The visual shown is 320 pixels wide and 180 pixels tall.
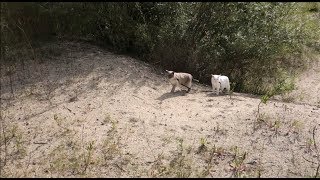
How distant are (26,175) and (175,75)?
2397mm

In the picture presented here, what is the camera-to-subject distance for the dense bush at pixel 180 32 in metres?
6.55

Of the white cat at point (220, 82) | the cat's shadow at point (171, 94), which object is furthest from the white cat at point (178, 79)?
the white cat at point (220, 82)

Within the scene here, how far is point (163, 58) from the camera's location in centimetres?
659

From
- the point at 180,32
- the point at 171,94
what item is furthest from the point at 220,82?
the point at 180,32

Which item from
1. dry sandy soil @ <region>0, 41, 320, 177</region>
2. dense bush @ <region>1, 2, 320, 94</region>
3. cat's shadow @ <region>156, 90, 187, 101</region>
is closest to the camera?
dry sandy soil @ <region>0, 41, 320, 177</region>

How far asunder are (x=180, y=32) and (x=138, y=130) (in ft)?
7.88

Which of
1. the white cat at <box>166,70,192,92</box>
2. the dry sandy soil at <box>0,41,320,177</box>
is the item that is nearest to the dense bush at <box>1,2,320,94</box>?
the dry sandy soil at <box>0,41,320,177</box>

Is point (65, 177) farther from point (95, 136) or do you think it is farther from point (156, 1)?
point (156, 1)

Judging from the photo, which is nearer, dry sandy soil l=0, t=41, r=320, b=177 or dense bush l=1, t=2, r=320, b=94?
dry sandy soil l=0, t=41, r=320, b=177

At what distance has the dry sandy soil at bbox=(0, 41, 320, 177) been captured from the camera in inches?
162

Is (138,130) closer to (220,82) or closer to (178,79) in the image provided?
(178,79)

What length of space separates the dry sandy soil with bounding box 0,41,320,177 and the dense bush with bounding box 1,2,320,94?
66 cm

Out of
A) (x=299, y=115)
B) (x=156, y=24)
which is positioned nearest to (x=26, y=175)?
(x=299, y=115)

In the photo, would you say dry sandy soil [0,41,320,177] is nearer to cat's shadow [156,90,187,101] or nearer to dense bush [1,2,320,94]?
cat's shadow [156,90,187,101]
